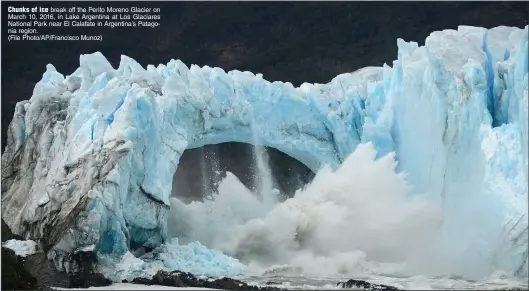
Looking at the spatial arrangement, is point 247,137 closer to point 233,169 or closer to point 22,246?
A: point 22,246

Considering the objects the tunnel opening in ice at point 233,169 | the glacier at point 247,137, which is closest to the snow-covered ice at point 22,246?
the glacier at point 247,137

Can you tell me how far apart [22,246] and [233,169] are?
58.5 feet

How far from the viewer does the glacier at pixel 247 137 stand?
16578mm

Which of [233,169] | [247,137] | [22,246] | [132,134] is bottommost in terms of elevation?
[22,246]

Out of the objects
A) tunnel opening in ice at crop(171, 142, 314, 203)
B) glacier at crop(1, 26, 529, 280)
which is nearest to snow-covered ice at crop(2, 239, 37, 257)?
glacier at crop(1, 26, 529, 280)

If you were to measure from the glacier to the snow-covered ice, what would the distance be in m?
0.25

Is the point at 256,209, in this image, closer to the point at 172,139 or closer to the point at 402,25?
the point at 172,139

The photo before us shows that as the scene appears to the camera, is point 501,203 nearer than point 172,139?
Yes

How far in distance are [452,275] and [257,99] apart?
7.16 metres

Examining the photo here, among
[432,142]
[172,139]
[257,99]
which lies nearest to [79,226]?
[172,139]

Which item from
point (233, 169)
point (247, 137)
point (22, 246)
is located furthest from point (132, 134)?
point (233, 169)

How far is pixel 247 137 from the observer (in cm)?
2167

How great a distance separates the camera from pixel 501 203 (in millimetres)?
16500

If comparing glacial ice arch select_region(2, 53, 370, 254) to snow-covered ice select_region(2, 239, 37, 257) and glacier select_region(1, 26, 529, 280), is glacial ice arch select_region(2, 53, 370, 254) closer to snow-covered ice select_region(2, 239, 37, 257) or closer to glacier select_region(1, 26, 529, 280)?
glacier select_region(1, 26, 529, 280)
